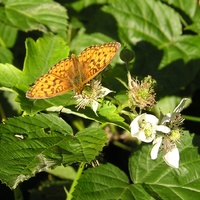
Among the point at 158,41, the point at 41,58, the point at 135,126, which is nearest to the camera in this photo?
the point at 135,126

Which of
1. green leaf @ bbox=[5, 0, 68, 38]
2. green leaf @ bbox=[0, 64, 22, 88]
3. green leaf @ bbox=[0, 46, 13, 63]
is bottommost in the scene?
green leaf @ bbox=[0, 46, 13, 63]

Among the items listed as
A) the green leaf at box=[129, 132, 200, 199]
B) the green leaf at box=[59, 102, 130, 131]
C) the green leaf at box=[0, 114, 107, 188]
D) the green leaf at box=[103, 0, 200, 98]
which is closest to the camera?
the green leaf at box=[0, 114, 107, 188]

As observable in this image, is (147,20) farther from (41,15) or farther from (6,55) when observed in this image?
(6,55)

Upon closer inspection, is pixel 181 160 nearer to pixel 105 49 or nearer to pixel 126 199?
pixel 126 199

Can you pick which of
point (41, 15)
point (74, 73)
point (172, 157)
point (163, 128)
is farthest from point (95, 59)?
point (41, 15)

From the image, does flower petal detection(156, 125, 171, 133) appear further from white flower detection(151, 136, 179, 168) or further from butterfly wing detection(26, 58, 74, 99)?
butterfly wing detection(26, 58, 74, 99)

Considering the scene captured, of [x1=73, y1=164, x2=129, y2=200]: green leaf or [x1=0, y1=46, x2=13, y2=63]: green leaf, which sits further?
[x1=0, y1=46, x2=13, y2=63]: green leaf

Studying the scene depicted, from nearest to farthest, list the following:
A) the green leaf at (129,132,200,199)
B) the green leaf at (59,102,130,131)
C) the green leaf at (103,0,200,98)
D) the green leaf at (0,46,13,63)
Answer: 1. the green leaf at (59,102,130,131)
2. the green leaf at (129,132,200,199)
3. the green leaf at (0,46,13,63)
4. the green leaf at (103,0,200,98)

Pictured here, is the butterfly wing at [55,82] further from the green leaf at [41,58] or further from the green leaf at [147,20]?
the green leaf at [147,20]

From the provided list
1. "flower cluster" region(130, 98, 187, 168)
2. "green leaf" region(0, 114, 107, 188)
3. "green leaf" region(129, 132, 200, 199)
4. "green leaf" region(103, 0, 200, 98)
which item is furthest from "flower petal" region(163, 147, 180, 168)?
"green leaf" region(103, 0, 200, 98)
